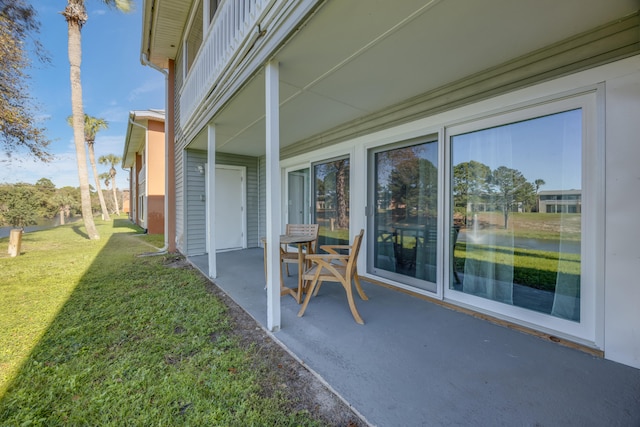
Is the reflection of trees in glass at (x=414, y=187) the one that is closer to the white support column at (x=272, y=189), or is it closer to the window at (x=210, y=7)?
the white support column at (x=272, y=189)

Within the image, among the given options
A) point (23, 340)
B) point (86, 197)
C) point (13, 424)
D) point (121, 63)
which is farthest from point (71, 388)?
point (121, 63)

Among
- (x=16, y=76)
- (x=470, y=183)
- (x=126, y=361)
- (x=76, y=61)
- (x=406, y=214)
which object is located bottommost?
(x=126, y=361)

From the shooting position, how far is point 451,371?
6.05 feet


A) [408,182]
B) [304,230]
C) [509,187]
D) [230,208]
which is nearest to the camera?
[509,187]

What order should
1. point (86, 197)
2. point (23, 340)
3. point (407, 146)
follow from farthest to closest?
point (86, 197), point (407, 146), point (23, 340)

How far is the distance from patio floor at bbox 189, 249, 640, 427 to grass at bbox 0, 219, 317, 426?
469 millimetres

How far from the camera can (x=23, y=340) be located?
92.1 inches

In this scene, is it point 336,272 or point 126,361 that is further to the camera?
point 336,272

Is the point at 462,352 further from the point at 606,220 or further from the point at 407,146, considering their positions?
the point at 407,146

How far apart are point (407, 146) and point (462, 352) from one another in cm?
244

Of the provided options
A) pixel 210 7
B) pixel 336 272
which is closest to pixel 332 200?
pixel 336 272

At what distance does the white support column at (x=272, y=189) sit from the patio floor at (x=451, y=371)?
0.28 m

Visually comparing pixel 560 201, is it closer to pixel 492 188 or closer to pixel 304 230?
pixel 492 188

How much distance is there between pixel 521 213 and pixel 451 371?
165 centimetres
